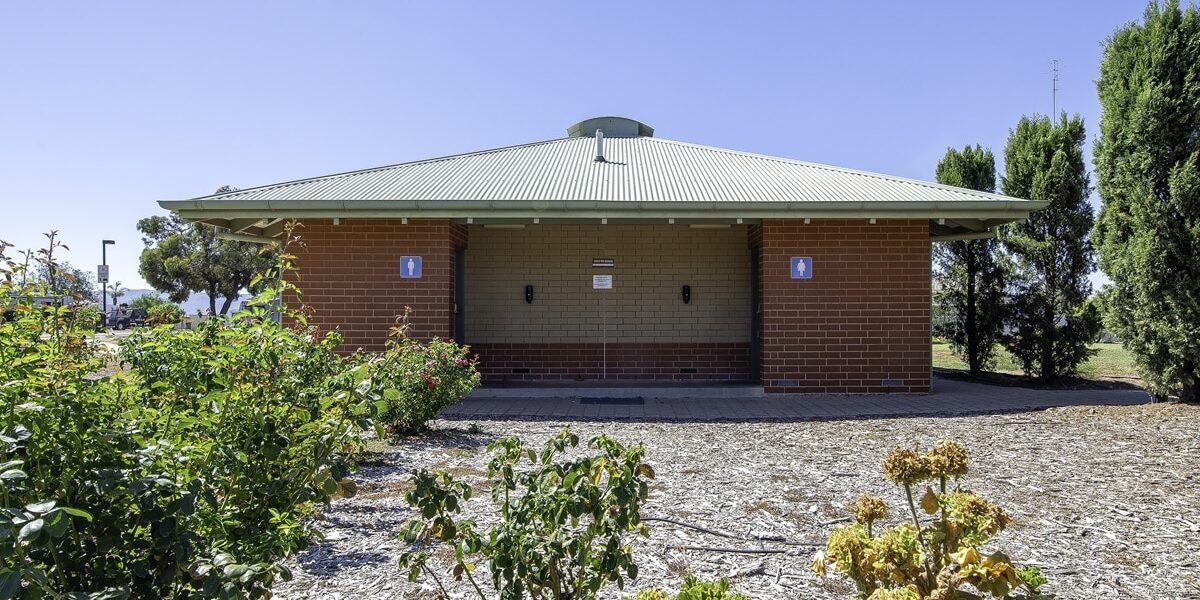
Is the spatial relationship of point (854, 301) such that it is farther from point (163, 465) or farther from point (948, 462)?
point (163, 465)

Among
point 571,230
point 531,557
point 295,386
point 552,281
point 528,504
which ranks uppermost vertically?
point 571,230

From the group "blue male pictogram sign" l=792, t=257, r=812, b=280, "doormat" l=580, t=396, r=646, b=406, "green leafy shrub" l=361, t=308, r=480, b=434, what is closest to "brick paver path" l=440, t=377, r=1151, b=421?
"doormat" l=580, t=396, r=646, b=406

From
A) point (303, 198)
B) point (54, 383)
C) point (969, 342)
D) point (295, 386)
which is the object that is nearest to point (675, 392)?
point (303, 198)

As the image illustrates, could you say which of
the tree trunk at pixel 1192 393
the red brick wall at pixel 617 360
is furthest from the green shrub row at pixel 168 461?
the tree trunk at pixel 1192 393

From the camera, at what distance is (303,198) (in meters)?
9.86

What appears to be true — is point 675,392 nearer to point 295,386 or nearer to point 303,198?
point 303,198

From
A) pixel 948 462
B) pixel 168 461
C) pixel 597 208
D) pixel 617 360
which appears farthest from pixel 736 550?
pixel 617 360

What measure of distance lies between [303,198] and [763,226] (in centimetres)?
664

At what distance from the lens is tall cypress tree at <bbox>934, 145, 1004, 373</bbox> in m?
13.3

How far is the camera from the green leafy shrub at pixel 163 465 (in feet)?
4.92

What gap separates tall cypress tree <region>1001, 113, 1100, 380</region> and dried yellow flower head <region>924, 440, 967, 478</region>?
40.6 feet

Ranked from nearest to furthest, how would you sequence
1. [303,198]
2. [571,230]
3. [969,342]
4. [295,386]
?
[295,386], [303,198], [571,230], [969,342]

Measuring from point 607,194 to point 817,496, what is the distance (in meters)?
6.16

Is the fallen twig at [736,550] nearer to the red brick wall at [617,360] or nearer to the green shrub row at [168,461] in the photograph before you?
the green shrub row at [168,461]
